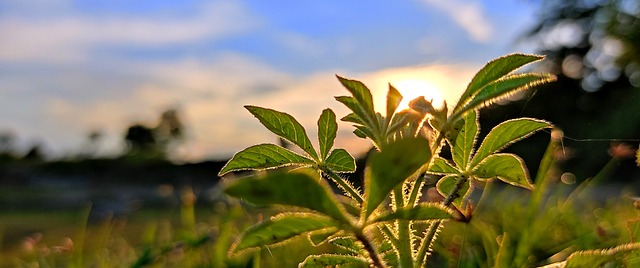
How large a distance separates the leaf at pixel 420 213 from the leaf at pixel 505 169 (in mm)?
148

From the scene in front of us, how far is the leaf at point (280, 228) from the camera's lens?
425mm

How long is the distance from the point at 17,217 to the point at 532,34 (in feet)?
21.4

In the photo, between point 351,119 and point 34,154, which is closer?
point 351,119

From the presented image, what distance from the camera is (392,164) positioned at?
0.38 meters

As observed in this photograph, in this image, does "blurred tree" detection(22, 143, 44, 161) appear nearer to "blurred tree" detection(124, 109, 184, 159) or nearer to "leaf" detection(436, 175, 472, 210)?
"blurred tree" detection(124, 109, 184, 159)

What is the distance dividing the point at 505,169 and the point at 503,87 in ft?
0.34

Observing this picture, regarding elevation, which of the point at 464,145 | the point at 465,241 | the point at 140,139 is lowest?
the point at 465,241

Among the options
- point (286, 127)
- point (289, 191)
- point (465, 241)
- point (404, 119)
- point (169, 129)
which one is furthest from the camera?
point (169, 129)

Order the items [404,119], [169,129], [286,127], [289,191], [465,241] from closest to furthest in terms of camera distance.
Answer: [289,191] < [404,119] < [286,127] < [465,241] < [169,129]

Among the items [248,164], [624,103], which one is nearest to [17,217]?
[248,164]

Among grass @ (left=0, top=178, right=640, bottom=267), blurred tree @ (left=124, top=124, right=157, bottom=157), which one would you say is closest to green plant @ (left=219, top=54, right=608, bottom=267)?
grass @ (left=0, top=178, right=640, bottom=267)

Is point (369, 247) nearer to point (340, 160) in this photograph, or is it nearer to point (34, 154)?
point (340, 160)

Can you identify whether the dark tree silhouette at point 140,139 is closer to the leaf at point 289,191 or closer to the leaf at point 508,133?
the leaf at point 508,133

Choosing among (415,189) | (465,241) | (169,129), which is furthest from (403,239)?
(169,129)
